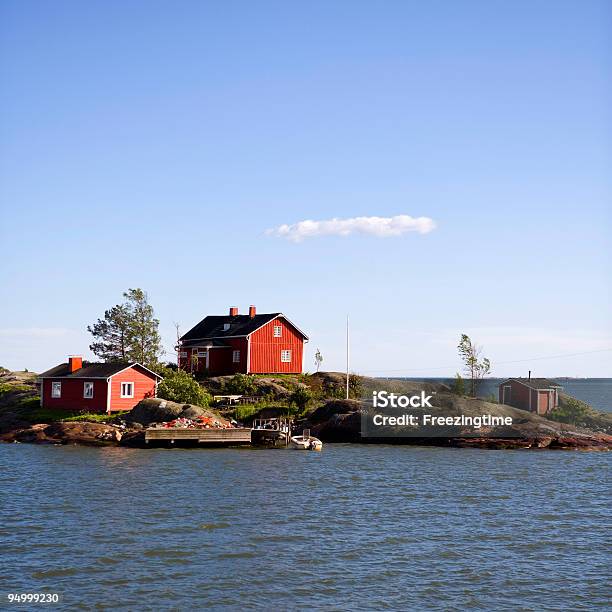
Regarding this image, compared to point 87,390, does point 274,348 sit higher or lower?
higher

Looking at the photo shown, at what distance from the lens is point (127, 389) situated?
70062mm

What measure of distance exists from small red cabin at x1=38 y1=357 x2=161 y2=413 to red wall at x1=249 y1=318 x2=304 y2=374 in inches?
630

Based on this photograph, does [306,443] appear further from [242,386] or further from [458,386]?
[458,386]

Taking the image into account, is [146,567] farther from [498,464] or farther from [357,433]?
[357,433]

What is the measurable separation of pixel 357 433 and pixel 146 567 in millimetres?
42501

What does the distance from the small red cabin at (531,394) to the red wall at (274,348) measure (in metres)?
23.1

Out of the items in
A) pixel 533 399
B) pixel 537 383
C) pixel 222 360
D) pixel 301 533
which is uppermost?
pixel 222 360

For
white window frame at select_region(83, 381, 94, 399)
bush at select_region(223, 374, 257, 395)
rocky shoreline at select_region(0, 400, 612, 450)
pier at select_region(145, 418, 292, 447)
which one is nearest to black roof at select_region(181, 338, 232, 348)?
bush at select_region(223, 374, 257, 395)

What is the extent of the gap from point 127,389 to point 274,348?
2178 cm

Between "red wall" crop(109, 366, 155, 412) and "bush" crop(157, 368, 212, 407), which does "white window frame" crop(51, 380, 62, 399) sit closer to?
"red wall" crop(109, 366, 155, 412)

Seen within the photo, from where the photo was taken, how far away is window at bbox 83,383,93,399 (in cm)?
6931

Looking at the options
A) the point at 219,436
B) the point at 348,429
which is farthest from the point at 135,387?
the point at 348,429

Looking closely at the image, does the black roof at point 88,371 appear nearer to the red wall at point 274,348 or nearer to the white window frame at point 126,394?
the white window frame at point 126,394

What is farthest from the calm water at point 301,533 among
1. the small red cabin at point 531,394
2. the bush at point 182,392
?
the small red cabin at point 531,394
